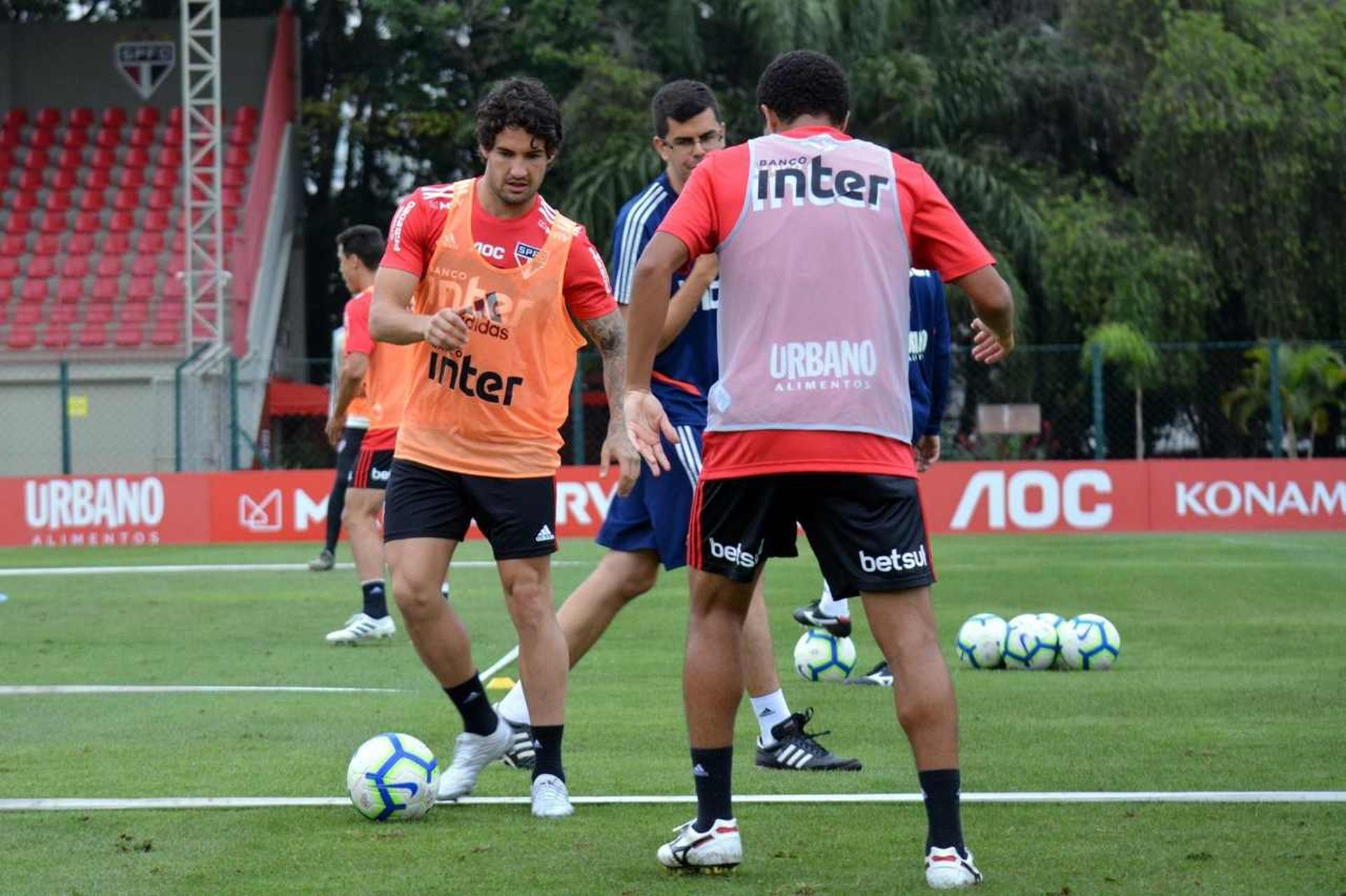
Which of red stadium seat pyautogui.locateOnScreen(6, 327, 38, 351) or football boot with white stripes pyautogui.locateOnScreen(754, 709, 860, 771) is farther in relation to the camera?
red stadium seat pyautogui.locateOnScreen(6, 327, 38, 351)

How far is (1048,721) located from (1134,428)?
2058cm

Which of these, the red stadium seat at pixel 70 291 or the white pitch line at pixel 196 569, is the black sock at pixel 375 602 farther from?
the red stadium seat at pixel 70 291

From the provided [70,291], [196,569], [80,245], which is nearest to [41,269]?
[70,291]

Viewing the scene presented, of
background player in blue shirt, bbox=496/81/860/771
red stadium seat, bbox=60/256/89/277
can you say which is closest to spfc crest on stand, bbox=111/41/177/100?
red stadium seat, bbox=60/256/89/277

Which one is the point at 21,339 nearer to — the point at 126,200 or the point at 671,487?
the point at 126,200

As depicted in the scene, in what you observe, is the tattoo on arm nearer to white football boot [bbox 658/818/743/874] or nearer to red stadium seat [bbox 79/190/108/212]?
white football boot [bbox 658/818/743/874]

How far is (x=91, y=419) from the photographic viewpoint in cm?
2602

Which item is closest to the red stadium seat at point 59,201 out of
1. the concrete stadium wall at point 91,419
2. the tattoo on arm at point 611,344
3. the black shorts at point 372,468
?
the concrete stadium wall at point 91,419

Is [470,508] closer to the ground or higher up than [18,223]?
closer to the ground

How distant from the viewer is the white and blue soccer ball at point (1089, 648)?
9555mm

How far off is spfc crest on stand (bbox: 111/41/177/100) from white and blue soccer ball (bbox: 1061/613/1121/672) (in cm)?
2697

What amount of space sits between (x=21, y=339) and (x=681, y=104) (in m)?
22.7

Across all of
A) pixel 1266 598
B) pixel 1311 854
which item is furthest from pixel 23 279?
pixel 1311 854

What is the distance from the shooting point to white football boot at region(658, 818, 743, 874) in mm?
4875
